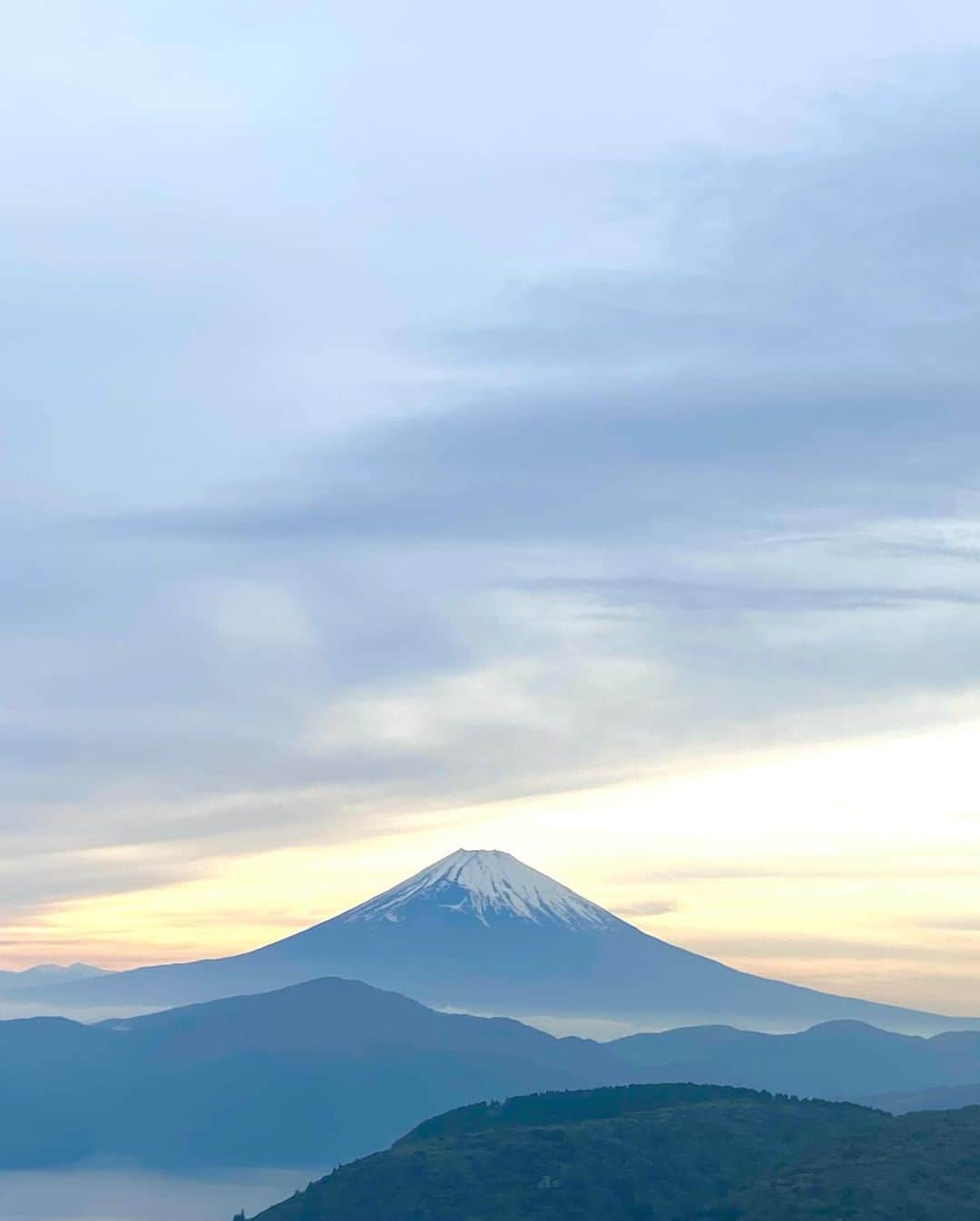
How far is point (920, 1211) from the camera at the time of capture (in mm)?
195500

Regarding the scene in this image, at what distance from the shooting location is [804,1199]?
19975cm

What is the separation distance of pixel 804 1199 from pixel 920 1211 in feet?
37.7
